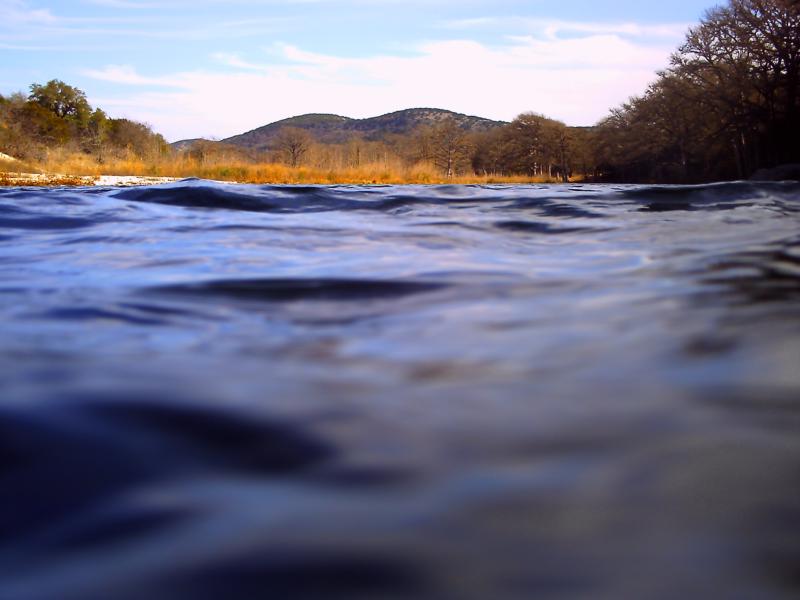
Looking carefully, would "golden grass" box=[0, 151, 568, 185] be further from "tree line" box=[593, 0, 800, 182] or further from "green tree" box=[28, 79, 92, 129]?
"green tree" box=[28, 79, 92, 129]

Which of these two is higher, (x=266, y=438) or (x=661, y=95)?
(x=661, y=95)

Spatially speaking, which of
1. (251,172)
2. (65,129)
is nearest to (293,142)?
(65,129)

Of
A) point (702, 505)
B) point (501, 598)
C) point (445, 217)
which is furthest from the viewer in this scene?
point (445, 217)

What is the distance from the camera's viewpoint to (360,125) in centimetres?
11838

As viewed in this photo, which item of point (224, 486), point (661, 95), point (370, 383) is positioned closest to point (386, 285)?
point (370, 383)

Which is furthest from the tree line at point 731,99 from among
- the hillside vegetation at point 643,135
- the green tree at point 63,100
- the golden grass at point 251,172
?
the green tree at point 63,100

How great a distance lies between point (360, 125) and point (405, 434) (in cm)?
12178

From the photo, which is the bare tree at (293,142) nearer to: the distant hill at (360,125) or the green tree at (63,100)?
the green tree at (63,100)

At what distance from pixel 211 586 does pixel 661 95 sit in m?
34.6

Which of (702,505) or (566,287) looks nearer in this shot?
(702,505)

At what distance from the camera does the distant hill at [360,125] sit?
348 feet

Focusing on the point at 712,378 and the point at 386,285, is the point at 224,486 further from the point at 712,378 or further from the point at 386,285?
the point at 386,285

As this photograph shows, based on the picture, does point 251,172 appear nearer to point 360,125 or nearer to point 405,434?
point 405,434

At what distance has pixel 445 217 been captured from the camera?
4.88 meters
